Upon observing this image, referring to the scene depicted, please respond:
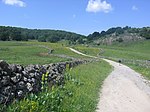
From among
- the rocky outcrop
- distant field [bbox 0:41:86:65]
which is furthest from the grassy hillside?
the rocky outcrop

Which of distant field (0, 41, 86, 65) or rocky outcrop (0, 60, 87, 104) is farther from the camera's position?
distant field (0, 41, 86, 65)

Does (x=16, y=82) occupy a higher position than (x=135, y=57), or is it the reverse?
(x=16, y=82)

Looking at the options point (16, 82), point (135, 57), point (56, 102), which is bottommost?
point (135, 57)

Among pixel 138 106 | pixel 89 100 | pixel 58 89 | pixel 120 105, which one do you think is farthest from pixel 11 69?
pixel 138 106

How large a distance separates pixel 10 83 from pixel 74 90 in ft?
21.5

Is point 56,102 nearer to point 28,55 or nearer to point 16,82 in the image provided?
point 16,82

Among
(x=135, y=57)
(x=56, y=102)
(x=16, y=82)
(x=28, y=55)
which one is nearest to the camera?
(x=16, y=82)

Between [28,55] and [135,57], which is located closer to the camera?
[28,55]

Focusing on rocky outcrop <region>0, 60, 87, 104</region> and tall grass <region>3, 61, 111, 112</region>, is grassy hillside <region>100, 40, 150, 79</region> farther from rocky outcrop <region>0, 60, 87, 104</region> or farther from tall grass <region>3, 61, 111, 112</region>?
rocky outcrop <region>0, 60, 87, 104</region>

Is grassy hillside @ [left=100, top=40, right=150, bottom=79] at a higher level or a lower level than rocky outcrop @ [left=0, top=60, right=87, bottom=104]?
lower

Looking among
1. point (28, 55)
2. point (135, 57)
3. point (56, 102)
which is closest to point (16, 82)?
point (56, 102)

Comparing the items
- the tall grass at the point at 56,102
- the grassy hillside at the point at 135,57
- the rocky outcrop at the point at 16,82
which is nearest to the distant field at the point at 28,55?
the grassy hillside at the point at 135,57

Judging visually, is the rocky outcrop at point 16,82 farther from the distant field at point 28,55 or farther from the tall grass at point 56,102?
the distant field at point 28,55

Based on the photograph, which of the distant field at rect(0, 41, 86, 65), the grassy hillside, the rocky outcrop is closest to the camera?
the rocky outcrop
